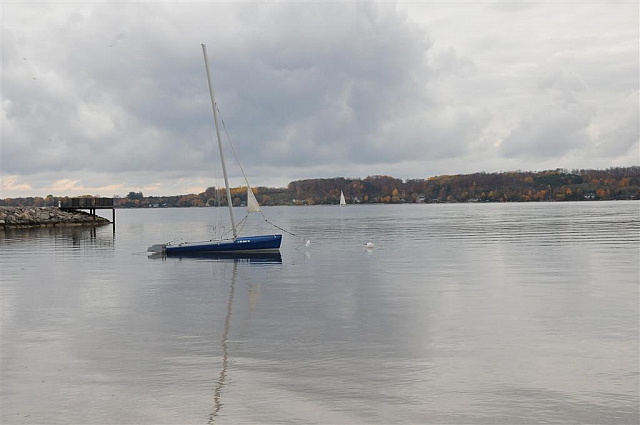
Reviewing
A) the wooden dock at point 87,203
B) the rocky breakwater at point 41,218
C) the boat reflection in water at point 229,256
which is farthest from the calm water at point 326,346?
the wooden dock at point 87,203

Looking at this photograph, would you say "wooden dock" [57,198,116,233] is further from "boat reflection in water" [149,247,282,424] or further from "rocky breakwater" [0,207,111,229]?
"boat reflection in water" [149,247,282,424]

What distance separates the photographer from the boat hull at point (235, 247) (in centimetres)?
6144

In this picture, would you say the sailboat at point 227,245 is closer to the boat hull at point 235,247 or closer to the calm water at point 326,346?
the boat hull at point 235,247

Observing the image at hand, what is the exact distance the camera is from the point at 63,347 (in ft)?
75.2

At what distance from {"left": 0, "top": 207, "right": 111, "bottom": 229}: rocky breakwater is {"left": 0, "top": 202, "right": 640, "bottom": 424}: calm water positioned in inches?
3303

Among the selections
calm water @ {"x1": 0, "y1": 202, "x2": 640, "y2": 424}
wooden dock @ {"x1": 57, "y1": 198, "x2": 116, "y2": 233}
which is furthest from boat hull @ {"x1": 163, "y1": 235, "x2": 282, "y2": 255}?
wooden dock @ {"x1": 57, "y1": 198, "x2": 116, "y2": 233}

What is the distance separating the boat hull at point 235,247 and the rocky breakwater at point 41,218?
72352 millimetres

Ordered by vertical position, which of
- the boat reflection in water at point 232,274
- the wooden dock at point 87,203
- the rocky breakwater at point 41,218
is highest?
the wooden dock at point 87,203

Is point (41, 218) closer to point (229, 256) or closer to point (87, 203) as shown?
point (87, 203)

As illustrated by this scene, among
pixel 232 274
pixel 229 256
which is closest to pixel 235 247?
pixel 229 256

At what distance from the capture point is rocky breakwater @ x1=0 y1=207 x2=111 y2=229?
404ft

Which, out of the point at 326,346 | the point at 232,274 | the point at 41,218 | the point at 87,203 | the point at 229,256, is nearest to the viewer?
the point at 326,346

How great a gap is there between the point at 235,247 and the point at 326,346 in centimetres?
3981

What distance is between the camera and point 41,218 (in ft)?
420
